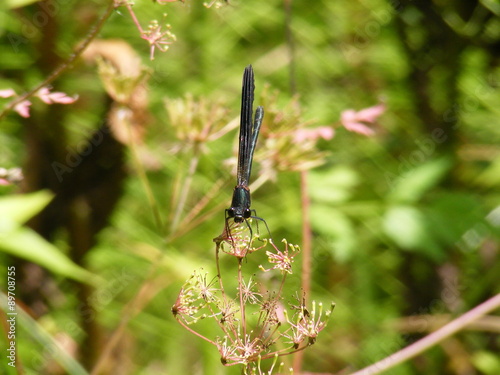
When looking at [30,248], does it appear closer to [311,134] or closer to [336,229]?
[311,134]

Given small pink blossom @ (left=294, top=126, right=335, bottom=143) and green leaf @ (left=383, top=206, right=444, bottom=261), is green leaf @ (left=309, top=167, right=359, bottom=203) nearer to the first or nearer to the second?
green leaf @ (left=383, top=206, right=444, bottom=261)

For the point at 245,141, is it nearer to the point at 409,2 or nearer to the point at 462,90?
the point at 409,2

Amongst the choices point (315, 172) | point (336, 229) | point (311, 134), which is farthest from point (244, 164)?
point (315, 172)

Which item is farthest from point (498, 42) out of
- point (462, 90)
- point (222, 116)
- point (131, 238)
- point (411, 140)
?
point (131, 238)

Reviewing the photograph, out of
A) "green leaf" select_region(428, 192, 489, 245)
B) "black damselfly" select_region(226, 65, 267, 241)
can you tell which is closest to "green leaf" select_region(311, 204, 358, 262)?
"green leaf" select_region(428, 192, 489, 245)

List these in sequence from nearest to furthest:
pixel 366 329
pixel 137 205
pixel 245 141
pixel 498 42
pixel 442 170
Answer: pixel 245 141 < pixel 442 170 < pixel 498 42 < pixel 366 329 < pixel 137 205

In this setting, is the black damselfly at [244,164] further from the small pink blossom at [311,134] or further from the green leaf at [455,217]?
the green leaf at [455,217]
